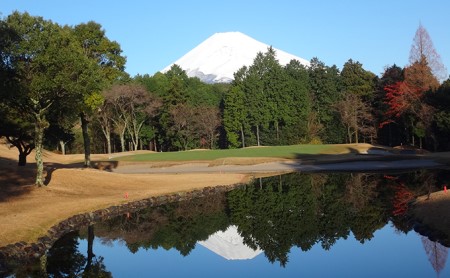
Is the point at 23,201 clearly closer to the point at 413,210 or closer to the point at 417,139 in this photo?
the point at 413,210

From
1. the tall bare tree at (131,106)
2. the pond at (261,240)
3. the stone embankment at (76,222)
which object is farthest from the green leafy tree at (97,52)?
the tall bare tree at (131,106)

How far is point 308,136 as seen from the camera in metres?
87.9

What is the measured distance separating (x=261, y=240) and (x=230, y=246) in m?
1.51

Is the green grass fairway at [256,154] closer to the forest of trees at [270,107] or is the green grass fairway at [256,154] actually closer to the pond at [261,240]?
the forest of trees at [270,107]

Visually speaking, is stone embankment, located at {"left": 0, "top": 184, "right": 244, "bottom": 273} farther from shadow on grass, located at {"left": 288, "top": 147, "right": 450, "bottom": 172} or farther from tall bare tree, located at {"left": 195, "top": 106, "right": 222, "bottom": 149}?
tall bare tree, located at {"left": 195, "top": 106, "right": 222, "bottom": 149}

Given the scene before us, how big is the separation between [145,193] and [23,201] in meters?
8.06

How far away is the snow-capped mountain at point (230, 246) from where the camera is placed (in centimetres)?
1741

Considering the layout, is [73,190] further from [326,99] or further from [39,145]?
[326,99]

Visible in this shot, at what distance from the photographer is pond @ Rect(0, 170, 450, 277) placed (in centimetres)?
1530

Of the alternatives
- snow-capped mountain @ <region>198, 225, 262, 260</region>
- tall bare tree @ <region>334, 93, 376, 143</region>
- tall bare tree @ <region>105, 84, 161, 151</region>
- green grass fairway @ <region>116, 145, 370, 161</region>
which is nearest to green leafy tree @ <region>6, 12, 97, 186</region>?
snow-capped mountain @ <region>198, 225, 262, 260</region>

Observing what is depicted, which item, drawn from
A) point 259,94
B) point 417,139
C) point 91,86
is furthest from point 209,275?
point 259,94

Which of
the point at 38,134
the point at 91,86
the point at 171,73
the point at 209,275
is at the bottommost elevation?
the point at 209,275

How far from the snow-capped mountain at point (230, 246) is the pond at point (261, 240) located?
4 centimetres

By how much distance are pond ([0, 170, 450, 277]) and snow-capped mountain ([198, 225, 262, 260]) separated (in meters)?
0.04
